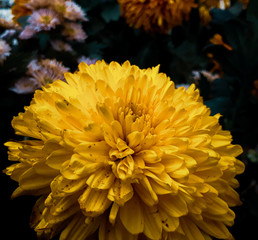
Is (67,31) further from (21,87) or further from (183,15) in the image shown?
(183,15)

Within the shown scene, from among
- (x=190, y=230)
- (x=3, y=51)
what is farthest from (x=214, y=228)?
(x=3, y=51)

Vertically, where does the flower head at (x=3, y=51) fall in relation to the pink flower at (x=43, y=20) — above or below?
below

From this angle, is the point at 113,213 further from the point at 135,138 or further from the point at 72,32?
the point at 72,32

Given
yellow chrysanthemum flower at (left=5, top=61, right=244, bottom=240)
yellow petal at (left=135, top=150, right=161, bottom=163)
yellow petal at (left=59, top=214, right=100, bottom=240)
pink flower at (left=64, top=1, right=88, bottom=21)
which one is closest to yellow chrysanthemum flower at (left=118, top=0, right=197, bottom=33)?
pink flower at (left=64, top=1, right=88, bottom=21)

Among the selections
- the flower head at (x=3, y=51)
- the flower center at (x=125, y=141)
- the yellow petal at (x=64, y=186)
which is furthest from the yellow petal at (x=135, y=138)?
the flower head at (x=3, y=51)

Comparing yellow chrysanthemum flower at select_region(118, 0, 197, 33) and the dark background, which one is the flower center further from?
yellow chrysanthemum flower at select_region(118, 0, 197, 33)

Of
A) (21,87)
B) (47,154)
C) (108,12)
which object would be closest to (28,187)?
(47,154)

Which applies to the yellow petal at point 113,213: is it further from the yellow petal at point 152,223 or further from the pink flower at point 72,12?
the pink flower at point 72,12
